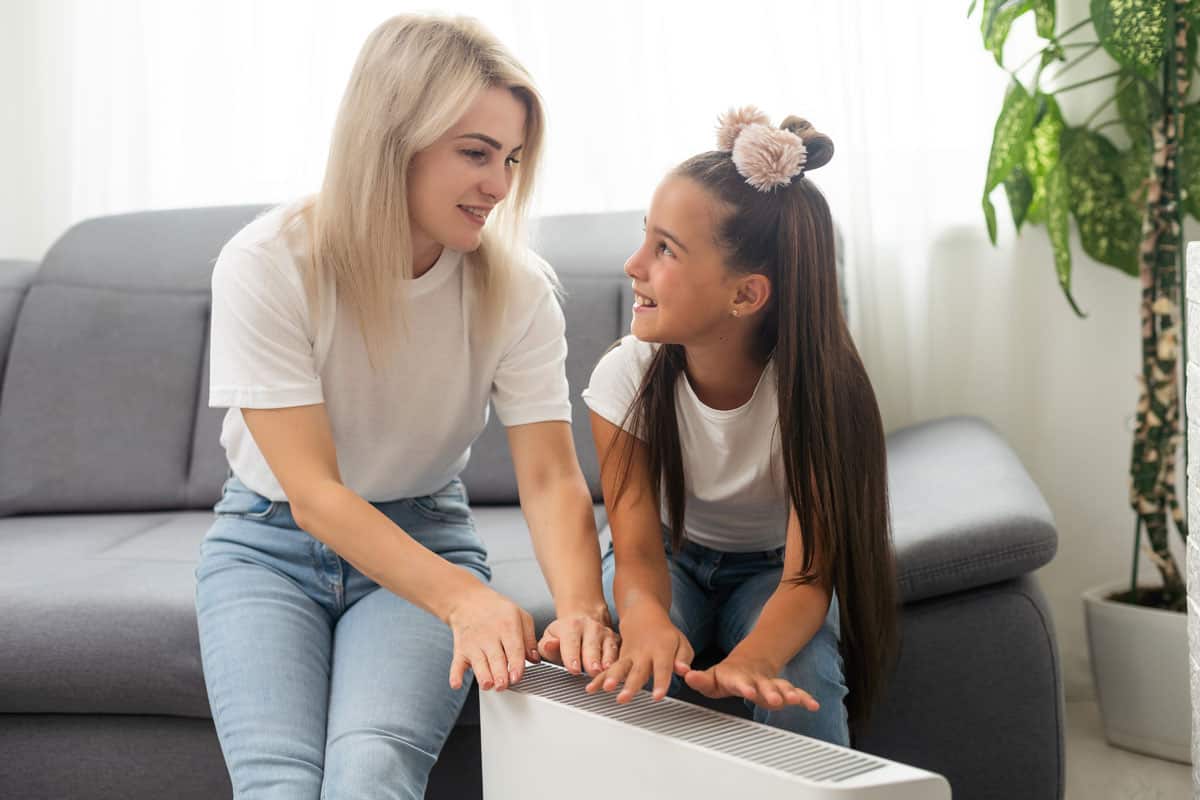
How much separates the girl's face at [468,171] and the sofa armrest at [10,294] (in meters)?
1.15

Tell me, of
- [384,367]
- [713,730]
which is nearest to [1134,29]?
[384,367]

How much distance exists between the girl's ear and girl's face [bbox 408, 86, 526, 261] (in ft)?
1.00

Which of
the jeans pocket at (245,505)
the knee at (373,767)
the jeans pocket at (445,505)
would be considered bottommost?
the knee at (373,767)

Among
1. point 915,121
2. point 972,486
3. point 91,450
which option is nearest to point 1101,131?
point 915,121

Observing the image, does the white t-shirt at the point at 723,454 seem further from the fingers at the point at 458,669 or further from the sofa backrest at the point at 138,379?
Result: the sofa backrest at the point at 138,379

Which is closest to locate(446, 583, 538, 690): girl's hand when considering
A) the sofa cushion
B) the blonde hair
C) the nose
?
the sofa cushion

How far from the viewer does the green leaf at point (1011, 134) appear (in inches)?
78.1

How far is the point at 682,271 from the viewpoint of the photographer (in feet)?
4.49

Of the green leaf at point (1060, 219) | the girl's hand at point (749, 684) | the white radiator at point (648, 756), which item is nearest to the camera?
the white radiator at point (648, 756)

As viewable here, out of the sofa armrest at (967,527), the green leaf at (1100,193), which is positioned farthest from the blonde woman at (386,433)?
the green leaf at (1100,193)

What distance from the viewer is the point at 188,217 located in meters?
2.30

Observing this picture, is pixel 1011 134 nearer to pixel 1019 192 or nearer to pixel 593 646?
pixel 1019 192

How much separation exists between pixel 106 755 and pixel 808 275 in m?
1.11

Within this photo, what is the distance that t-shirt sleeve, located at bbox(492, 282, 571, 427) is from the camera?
1.52m
